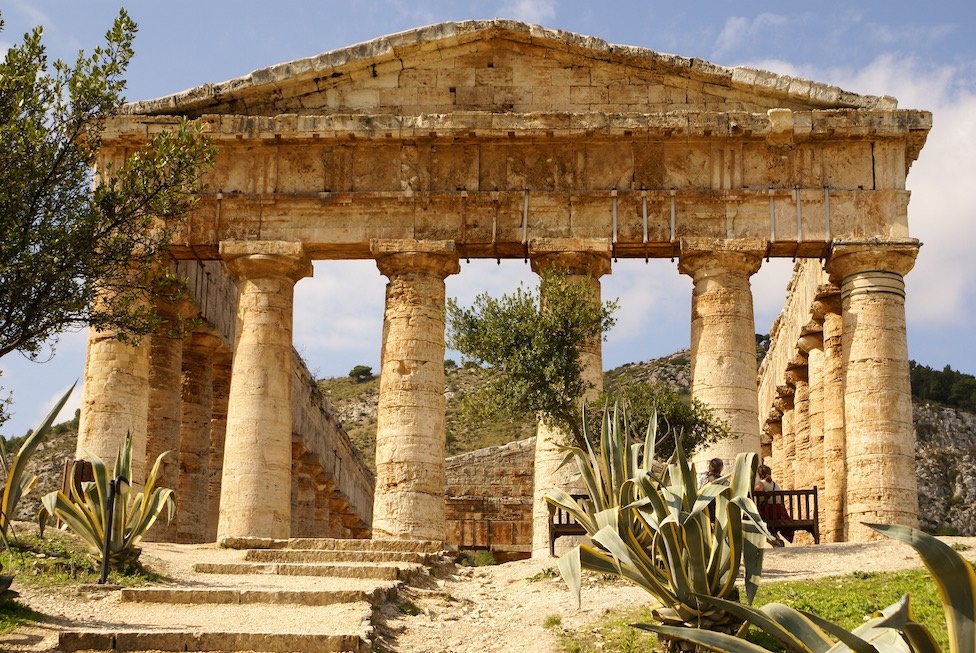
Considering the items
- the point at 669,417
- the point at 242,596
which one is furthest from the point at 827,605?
the point at 669,417

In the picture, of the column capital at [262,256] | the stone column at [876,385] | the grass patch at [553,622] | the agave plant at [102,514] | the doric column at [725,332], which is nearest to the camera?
the grass patch at [553,622]

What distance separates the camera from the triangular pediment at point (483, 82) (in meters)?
24.4

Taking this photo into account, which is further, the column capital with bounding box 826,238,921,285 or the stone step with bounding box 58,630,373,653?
the column capital with bounding box 826,238,921,285

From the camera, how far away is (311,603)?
49.2 feet

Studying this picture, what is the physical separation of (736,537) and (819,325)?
56.6 feet

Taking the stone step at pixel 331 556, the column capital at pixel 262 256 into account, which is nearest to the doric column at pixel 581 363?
the stone step at pixel 331 556

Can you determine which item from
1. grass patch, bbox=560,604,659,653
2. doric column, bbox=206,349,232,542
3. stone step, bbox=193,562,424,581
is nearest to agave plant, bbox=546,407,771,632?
grass patch, bbox=560,604,659,653

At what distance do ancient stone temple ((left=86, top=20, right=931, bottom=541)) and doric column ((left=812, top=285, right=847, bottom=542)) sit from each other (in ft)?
1.23

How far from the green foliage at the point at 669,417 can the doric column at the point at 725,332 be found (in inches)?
26.5

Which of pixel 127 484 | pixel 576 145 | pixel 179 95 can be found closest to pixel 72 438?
pixel 179 95

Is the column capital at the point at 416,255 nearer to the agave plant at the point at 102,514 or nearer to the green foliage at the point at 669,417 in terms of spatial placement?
the green foliage at the point at 669,417

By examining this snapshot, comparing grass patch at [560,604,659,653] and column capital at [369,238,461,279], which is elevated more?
column capital at [369,238,461,279]

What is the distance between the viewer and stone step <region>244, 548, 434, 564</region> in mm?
19984

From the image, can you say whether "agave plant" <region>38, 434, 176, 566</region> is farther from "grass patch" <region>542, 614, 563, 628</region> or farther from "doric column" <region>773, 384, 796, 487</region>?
"doric column" <region>773, 384, 796, 487</region>
